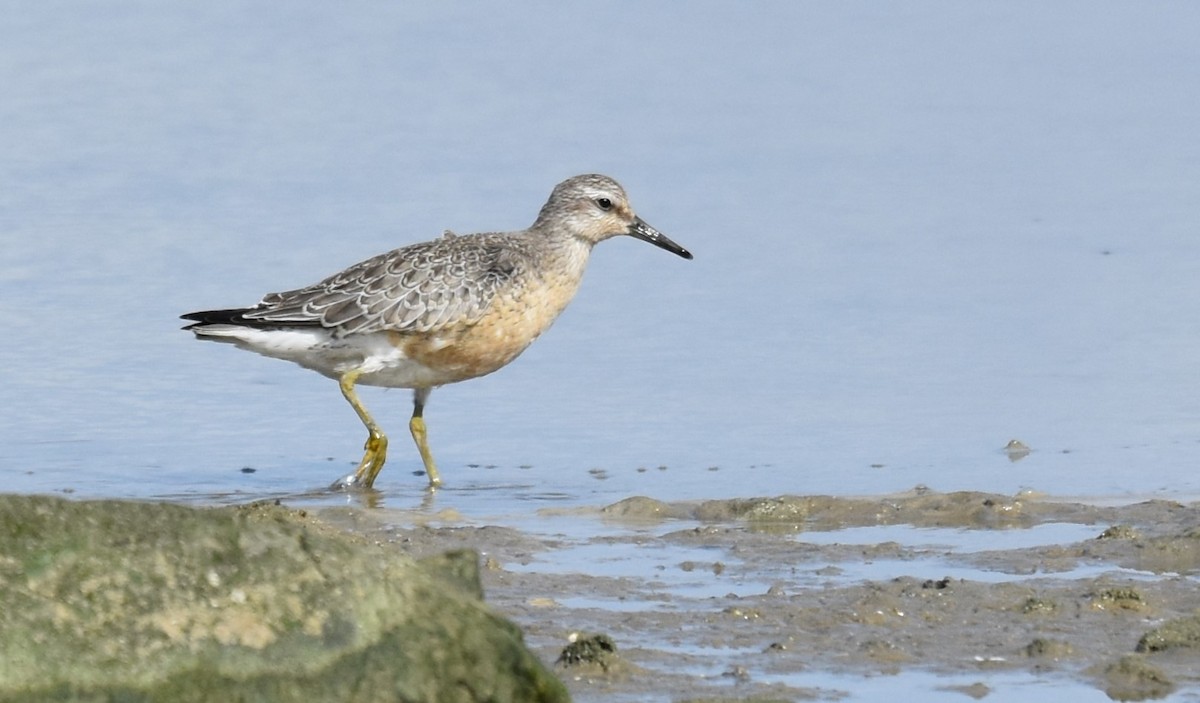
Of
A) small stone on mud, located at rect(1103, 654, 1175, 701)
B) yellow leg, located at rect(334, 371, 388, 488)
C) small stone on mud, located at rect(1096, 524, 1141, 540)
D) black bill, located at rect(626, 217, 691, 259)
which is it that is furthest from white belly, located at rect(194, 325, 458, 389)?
small stone on mud, located at rect(1103, 654, 1175, 701)

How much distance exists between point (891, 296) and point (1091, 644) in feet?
18.8

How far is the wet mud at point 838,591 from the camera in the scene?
5.87 meters

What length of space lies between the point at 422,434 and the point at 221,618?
213 inches

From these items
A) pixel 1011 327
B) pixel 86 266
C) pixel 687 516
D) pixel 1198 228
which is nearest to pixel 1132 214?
pixel 1198 228

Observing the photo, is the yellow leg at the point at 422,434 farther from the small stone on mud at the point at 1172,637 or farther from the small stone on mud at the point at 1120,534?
the small stone on mud at the point at 1172,637

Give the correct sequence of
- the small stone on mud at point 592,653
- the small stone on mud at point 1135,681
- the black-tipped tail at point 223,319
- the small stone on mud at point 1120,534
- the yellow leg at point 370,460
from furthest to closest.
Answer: the black-tipped tail at point 223,319
the yellow leg at point 370,460
the small stone on mud at point 1120,534
the small stone on mud at point 592,653
the small stone on mud at point 1135,681

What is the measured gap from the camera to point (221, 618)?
452 cm

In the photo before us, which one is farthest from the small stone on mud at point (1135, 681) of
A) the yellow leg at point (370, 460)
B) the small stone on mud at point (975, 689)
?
the yellow leg at point (370, 460)

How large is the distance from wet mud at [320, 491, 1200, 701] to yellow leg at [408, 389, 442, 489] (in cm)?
96

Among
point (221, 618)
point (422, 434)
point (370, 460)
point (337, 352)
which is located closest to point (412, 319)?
point (337, 352)

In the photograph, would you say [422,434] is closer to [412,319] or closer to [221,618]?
[412,319]

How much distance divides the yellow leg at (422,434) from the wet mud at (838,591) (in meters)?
0.96

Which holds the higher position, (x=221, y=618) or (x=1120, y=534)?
(x=1120, y=534)

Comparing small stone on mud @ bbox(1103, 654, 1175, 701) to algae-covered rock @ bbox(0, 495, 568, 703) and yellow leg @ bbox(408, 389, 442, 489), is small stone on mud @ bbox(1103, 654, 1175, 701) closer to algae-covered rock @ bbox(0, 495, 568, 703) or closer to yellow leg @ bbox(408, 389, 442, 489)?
algae-covered rock @ bbox(0, 495, 568, 703)
